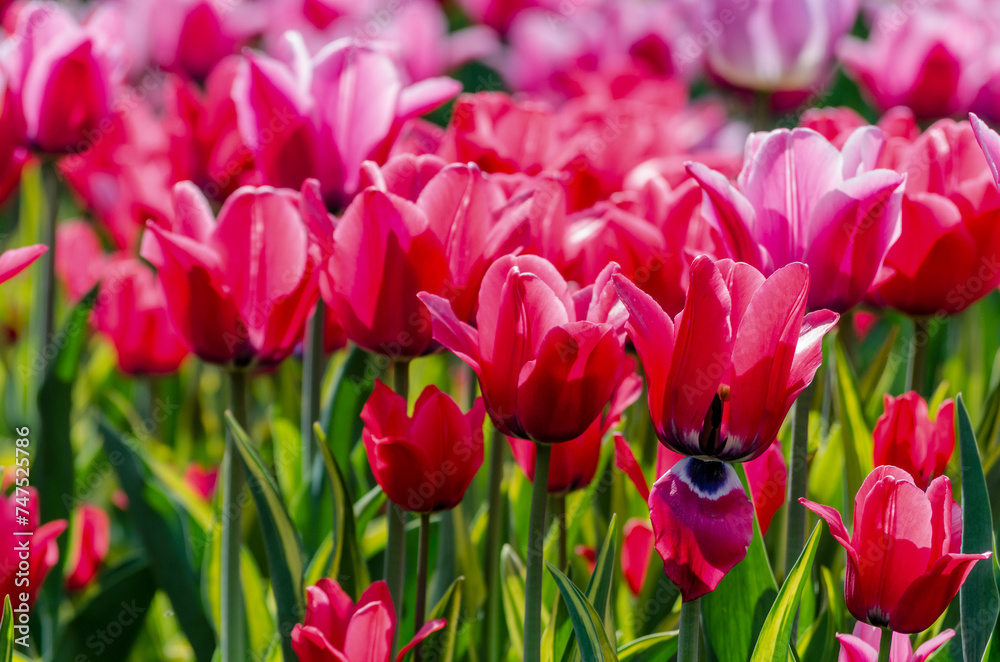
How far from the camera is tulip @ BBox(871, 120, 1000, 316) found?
1.09 metres

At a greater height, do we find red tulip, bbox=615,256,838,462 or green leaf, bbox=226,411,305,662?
red tulip, bbox=615,256,838,462

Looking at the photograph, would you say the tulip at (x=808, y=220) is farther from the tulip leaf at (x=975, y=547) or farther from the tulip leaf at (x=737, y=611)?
the tulip leaf at (x=737, y=611)

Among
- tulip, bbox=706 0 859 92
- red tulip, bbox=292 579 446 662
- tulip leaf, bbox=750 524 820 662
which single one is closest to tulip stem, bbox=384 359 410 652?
red tulip, bbox=292 579 446 662

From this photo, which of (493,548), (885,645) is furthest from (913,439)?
(493,548)

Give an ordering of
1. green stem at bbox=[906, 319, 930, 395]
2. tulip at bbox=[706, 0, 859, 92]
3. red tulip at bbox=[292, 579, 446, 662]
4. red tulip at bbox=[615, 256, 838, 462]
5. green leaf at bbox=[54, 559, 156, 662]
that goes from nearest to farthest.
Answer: red tulip at bbox=[615, 256, 838, 462], red tulip at bbox=[292, 579, 446, 662], green stem at bbox=[906, 319, 930, 395], green leaf at bbox=[54, 559, 156, 662], tulip at bbox=[706, 0, 859, 92]

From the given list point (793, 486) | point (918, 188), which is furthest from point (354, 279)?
point (918, 188)

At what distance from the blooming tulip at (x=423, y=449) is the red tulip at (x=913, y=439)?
0.37m

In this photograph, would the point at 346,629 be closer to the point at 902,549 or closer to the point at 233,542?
the point at 233,542

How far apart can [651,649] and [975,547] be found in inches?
11.8

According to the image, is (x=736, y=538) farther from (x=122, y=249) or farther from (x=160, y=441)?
(x=122, y=249)

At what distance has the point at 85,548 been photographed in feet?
4.81

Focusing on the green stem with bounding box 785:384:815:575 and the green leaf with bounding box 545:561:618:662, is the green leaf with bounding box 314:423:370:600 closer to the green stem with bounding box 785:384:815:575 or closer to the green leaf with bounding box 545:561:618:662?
the green leaf with bounding box 545:561:618:662

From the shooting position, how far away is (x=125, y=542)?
1.76 meters

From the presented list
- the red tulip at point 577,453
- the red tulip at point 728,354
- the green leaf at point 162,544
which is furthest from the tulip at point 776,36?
the red tulip at point 728,354
